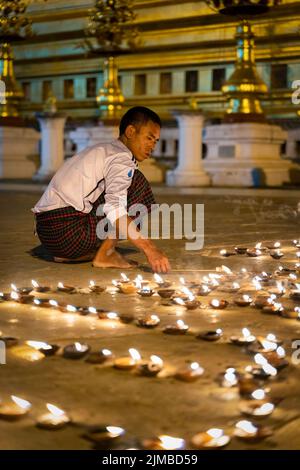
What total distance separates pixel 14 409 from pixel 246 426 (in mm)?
662

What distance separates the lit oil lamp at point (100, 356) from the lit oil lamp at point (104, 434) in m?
0.67

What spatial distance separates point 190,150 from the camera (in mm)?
16500

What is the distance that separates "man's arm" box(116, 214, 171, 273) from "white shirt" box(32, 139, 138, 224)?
5 centimetres

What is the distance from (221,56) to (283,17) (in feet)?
9.33

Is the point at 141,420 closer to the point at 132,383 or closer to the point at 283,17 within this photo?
the point at 132,383

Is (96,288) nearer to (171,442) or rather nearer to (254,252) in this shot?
(254,252)

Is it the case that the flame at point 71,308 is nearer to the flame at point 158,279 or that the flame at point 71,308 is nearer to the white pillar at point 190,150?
the flame at point 158,279

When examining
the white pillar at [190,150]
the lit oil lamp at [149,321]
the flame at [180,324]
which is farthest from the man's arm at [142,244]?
the white pillar at [190,150]

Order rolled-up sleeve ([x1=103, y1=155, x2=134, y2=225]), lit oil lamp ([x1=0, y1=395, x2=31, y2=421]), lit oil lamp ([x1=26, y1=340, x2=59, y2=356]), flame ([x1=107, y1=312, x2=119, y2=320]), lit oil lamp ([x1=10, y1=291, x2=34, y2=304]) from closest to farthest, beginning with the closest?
lit oil lamp ([x1=0, y1=395, x2=31, y2=421]) → lit oil lamp ([x1=26, y1=340, x2=59, y2=356]) → flame ([x1=107, y1=312, x2=119, y2=320]) → lit oil lamp ([x1=10, y1=291, x2=34, y2=304]) → rolled-up sleeve ([x1=103, y1=155, x2=134, y2=225])

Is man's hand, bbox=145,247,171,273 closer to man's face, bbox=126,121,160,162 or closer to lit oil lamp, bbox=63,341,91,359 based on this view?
man's face, bbox=126,121,160,162

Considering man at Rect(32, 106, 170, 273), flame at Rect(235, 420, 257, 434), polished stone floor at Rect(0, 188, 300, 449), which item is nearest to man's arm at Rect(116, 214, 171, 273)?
man at Rect(32, 106, 170, 273)

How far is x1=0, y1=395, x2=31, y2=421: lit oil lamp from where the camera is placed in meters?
2.27

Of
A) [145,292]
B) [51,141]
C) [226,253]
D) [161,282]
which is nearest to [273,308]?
[145,292]
